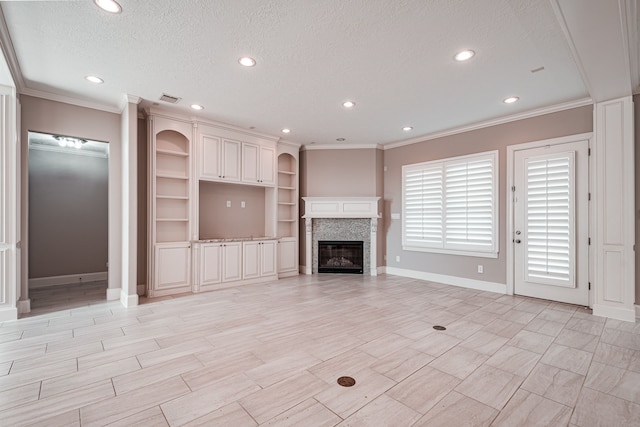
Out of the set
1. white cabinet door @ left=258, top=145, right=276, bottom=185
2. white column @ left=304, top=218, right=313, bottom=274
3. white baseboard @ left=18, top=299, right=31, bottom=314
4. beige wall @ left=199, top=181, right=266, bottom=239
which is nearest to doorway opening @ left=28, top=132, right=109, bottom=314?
white baseboard @ left=18, top=299, right=31, bottom=314

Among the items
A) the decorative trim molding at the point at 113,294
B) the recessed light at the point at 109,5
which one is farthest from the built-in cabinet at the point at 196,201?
the recessed light at the point at 109,5

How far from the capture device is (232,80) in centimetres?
357

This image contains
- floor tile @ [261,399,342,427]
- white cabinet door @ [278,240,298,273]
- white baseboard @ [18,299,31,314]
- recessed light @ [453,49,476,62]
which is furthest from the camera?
white cabinet door @ [278,240,298,273]

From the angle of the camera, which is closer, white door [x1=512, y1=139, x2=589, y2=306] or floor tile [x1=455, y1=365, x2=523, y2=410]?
floor tile [x1=455, y1=365, x2=523, y2=410]

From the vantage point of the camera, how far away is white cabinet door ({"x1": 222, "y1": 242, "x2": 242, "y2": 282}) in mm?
5246

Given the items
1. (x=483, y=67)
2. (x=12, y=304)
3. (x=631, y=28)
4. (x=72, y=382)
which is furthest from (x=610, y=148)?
(x=12, y=304)

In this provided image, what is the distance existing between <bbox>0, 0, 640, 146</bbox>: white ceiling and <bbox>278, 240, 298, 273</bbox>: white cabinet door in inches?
114

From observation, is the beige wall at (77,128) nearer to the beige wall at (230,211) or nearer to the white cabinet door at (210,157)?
the white cabinet door at (210,157)

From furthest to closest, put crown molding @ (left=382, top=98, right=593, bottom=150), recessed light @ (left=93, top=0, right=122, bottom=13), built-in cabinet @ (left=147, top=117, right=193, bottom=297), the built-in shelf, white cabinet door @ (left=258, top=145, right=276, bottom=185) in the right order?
white cabinet door @ (left=258, top=145, right=276, bottom=185) < the built-in shelf < built-in cabinet @ (left=147, top=117, right=193, bottom=297) < crown molding @ (left=382, top=98, right=593, bottom=150) < recessed light @ (left=93, top=0, right=122, bottom=13)

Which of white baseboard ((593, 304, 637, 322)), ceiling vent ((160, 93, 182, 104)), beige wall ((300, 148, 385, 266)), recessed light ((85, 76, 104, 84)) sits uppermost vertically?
ceiling vent ((160, 93, 182, 104))

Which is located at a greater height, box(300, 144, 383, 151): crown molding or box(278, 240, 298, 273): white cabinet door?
box(300, 144, 383, 151): crown molding

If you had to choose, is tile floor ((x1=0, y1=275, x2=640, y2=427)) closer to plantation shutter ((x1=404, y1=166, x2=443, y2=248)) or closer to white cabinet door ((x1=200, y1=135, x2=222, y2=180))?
plantation shutter ((x1=404, y1=166, x2=443, y2=248))

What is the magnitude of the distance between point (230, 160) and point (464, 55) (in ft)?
13.2

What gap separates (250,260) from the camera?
5.59m
